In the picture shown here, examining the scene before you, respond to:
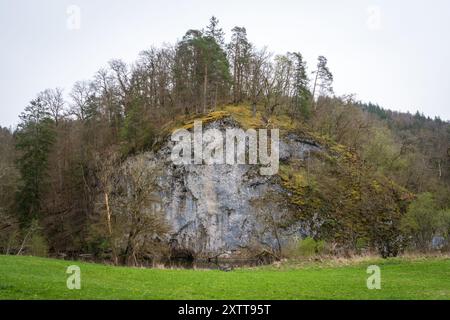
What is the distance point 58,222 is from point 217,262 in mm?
21072

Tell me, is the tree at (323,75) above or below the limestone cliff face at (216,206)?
above

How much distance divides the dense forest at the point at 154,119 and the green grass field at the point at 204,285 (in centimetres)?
2838

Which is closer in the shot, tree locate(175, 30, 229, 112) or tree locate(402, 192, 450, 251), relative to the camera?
tree locate(402, 192, 450, 251)

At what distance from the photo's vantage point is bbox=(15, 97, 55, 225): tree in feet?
161

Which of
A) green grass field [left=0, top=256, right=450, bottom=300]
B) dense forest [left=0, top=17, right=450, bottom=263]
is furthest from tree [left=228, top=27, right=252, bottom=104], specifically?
green grass field [left=0, top=256, right=450, bottom=300]

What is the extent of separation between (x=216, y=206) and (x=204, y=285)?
31.5m

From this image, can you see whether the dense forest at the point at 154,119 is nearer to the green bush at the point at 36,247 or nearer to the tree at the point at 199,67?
the tree at the point at 199,67

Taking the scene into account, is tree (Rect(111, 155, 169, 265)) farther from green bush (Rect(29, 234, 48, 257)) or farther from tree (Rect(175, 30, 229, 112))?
tree (Rect(175, 30, 229, 112))

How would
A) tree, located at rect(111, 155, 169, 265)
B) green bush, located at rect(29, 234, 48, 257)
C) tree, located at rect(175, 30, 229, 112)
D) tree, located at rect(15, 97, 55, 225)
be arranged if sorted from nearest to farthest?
tree, located at rect(111, 155, 169, 265) → green bush, located at rect(29, 234, 48, 257) → tree, located at rect(15, 97, 55, 225) → tree, located at rect(175, 30, 229, 112)

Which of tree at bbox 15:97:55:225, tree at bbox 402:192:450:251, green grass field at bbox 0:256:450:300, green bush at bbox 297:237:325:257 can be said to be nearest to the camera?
green grass field at bbox 0:256:450:300

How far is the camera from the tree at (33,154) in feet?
161

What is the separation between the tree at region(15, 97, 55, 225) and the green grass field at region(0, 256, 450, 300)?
30.3 m

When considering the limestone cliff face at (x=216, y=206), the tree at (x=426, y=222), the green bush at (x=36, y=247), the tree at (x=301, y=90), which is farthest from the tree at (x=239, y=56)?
the green bush at (x=36, y=247)
